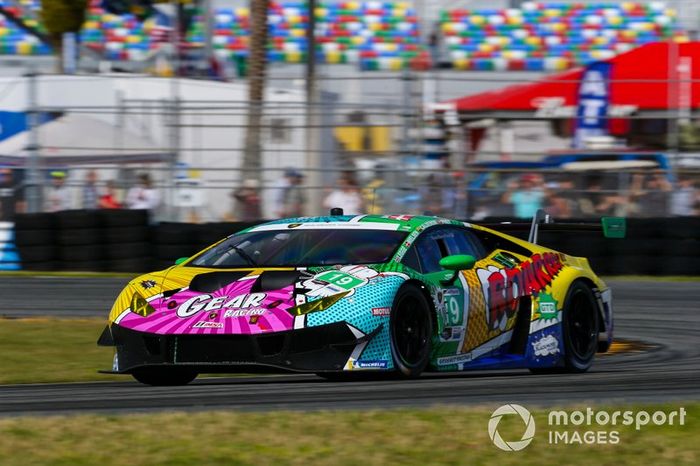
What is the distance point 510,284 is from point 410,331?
120 cm

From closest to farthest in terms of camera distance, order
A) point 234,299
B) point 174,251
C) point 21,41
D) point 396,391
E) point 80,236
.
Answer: point 396,391
point 234,299
point 174,251
point 80,236
point 21,41

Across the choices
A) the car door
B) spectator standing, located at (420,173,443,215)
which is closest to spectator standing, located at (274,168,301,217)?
spectator standing, located at (420,173,443,215)

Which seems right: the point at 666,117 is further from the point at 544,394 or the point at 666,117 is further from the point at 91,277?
the point at 544,394

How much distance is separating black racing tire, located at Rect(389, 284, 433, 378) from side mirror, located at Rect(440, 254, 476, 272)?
276 millimetres

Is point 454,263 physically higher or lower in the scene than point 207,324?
higher

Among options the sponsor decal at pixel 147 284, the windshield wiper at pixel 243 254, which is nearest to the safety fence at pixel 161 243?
the windshield wiper at pixel 243 254

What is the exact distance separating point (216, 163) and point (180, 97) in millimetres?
2149

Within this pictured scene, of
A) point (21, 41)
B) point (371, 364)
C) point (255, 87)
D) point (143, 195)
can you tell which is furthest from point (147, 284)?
point (21, 41)

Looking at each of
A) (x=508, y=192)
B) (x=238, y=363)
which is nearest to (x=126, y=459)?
(x=238, y=363)

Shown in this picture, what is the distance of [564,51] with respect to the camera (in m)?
28.1

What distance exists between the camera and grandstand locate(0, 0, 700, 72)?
2792 cm

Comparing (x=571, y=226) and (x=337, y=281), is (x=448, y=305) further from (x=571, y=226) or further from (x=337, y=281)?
(x=571, y=226)

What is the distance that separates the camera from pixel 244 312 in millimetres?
6508

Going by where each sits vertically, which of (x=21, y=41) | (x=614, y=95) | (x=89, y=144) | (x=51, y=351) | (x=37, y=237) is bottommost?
(x=51, y=351)
